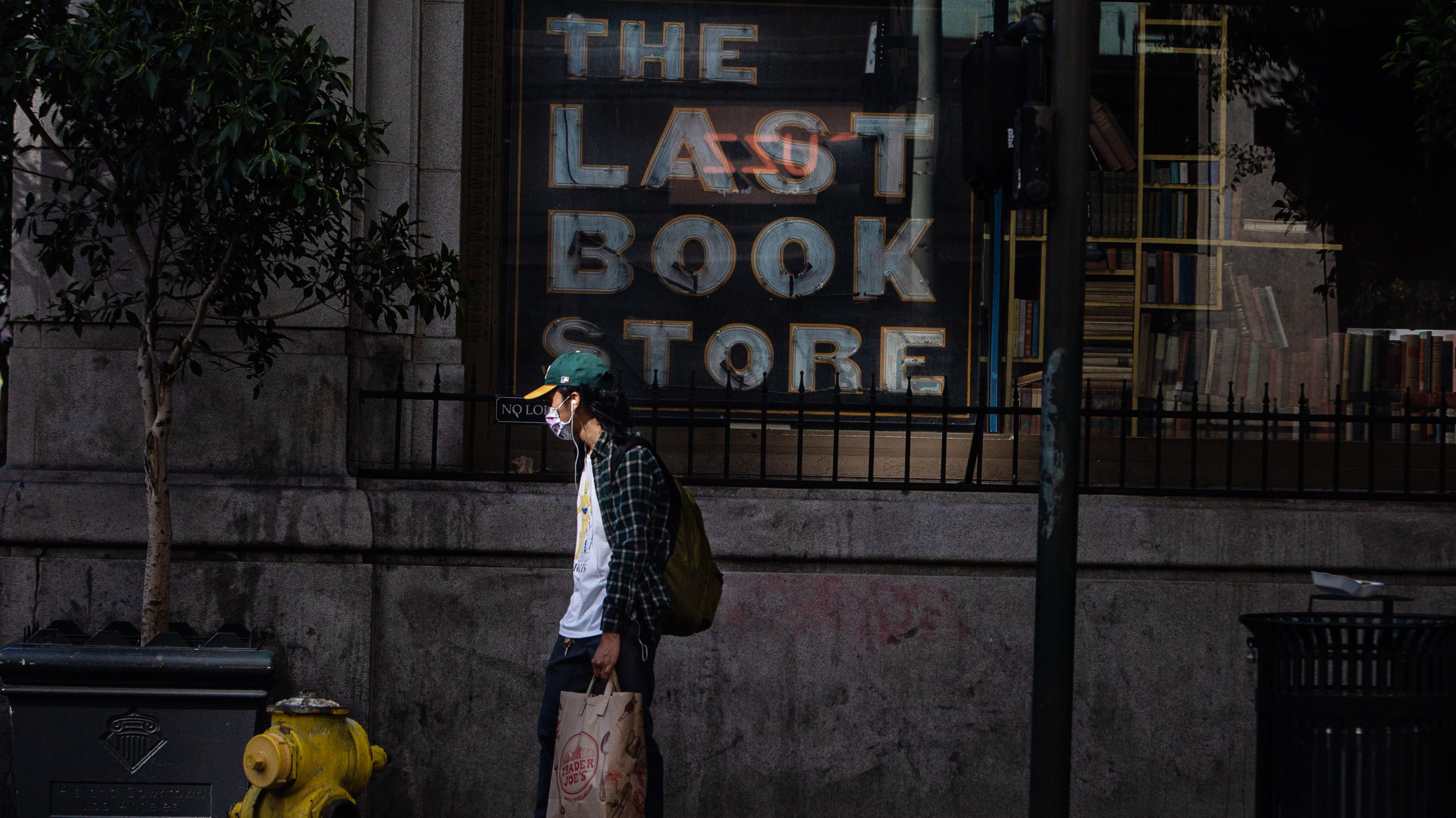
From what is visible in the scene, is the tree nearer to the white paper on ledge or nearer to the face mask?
the face mask

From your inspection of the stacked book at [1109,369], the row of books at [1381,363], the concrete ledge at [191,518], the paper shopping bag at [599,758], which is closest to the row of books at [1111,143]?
the stacked book at [1109,369]

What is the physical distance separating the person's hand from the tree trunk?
1956 millimetres

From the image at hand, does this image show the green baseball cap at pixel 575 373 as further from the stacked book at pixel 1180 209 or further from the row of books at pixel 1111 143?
the stacked book at pixel 1180 209

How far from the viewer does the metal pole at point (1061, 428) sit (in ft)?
15.9

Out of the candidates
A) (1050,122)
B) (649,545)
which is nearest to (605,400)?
(649,545)

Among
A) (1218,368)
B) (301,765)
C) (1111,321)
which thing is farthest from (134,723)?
(1218,368)

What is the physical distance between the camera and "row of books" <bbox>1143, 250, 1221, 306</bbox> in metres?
7.96

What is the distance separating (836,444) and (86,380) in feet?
12.0

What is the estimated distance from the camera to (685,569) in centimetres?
507

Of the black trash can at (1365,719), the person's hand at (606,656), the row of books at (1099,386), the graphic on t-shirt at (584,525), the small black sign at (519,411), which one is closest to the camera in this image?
the black trash can at (1365,719)

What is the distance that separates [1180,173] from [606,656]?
4.94 meters

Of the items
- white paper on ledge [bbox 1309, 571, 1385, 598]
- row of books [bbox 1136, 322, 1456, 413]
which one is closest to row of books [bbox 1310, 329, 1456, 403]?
row of books [bbox 1136, 322, 1456, 413]

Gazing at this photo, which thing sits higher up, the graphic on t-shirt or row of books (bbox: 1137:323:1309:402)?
row of books (bbox: 1137:323:1309:402)

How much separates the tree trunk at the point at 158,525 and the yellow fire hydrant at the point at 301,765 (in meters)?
0.89
